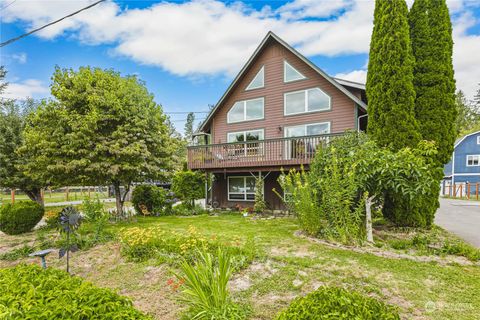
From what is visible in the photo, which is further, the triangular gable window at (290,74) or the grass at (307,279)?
the triangular gable window at (290,74)

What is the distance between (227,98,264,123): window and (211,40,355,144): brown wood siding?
25 cm

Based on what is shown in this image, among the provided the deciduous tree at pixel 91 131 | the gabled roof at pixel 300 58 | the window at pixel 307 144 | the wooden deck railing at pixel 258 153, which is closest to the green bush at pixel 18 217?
the deciduous tree at pixel 91 131

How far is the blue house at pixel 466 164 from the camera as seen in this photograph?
26766mm

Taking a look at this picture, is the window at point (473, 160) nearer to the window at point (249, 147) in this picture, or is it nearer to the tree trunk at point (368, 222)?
the window at point (249, 147)

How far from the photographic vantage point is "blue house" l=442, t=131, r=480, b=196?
26.8 m

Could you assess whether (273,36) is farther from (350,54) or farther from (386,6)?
(386,6)

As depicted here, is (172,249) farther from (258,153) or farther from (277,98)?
(277,98)

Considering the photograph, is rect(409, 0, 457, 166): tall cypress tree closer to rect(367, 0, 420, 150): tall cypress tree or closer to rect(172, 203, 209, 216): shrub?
rect(367, 0, 420, 150): tall cypress tree

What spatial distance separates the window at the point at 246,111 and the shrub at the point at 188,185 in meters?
3.97

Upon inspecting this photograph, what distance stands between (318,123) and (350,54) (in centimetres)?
519

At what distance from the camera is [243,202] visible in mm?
14781

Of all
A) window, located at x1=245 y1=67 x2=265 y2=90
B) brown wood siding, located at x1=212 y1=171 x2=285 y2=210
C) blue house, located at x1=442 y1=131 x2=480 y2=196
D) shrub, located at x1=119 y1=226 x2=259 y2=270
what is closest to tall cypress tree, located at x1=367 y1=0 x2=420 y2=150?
shrub, located at x1=119 y1=226 x2=259 y2=270

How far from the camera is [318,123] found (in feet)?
42.3

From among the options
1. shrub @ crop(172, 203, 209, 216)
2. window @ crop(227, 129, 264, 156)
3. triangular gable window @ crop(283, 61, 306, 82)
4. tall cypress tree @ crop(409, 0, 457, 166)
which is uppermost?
triangular gable window @ crop(283, 61, 306, 82)
